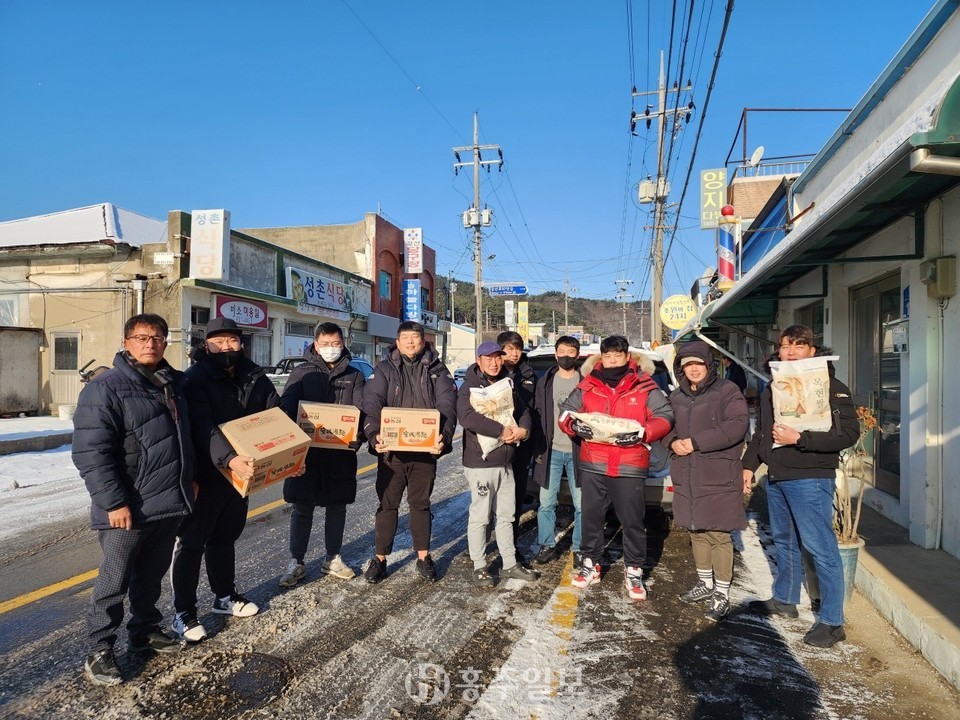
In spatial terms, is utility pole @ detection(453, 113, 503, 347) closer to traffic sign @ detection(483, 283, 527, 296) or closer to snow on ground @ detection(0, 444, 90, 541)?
traffic sign @ detection(483, 283, 527, 296)

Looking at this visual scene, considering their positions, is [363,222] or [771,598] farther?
[363,222]

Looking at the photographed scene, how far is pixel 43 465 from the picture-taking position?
927 centimetres

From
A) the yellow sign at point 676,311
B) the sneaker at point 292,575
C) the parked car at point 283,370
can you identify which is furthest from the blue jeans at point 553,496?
the yellow sign at point 676,311

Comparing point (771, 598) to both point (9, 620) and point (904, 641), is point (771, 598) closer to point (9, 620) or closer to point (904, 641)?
point (904, 641)

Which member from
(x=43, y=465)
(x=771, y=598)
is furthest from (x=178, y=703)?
(x=43, y=465)

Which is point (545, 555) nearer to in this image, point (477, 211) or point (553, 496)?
point (553, 496)

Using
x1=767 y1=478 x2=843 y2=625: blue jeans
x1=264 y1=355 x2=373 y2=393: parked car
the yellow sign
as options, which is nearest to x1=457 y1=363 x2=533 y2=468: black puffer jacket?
x1=767 y1=478 x2=843 y2=625: blue jeans

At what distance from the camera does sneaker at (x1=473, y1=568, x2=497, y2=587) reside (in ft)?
14.0

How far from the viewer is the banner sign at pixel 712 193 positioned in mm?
17458

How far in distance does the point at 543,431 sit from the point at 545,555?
105 centimetres

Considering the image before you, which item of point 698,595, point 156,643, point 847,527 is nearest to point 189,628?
point 156,643

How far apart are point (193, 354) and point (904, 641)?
466cm

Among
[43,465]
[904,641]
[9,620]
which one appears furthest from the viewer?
[43,465]

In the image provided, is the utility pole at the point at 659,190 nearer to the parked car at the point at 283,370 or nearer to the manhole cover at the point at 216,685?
the parked car at the point at 283,370
